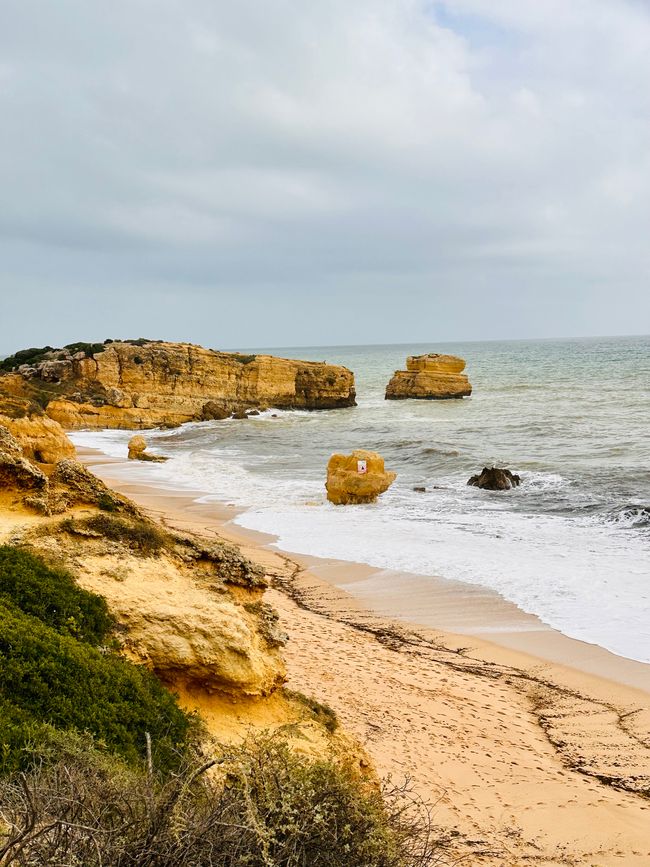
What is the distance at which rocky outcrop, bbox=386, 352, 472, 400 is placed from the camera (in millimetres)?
62656

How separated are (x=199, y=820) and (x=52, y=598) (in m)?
3.41

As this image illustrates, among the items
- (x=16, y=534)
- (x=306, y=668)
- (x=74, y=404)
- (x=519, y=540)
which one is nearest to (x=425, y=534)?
(x=519, y=540)

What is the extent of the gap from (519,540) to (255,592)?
9.71m

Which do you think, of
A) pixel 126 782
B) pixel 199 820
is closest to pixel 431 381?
pixel 126 782

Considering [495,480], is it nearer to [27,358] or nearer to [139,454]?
[139,454]

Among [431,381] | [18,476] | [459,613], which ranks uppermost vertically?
[431,381]

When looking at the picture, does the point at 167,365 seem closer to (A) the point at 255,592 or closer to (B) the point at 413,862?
(A) the point at 255,592

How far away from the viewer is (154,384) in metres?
50.6

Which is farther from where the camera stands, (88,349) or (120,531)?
(88,349)

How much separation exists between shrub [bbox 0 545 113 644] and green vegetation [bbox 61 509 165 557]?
1.09 metres

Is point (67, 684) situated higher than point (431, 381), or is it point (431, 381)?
point (431, 381)

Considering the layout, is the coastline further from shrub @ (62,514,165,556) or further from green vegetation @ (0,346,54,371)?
green vegetation @ (0,346,54,371)

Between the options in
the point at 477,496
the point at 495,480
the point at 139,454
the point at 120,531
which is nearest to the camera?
the point at 120,531

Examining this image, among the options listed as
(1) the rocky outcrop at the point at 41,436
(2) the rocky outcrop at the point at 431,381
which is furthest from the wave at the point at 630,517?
(2) the rocky outcrop at the point at 431,381
